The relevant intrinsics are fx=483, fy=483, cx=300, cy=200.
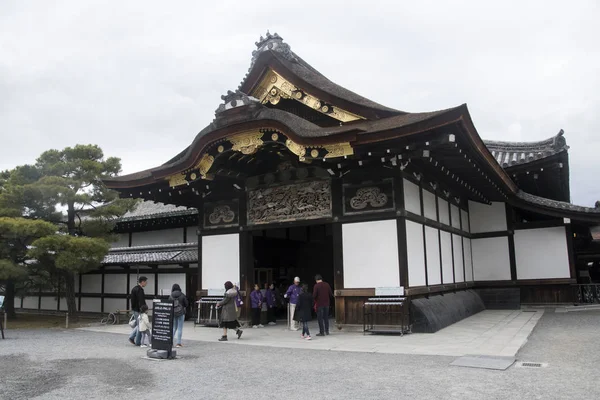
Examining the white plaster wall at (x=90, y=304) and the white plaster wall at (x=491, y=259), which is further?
the white plaster wall at (x=90, y=304)

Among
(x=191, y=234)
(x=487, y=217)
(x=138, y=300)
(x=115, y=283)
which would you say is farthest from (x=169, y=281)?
(x=487, y=217)

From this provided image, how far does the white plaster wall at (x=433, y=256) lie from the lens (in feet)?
46.3

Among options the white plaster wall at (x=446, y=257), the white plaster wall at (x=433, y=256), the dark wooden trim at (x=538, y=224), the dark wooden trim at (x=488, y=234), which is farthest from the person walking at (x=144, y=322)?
the dark wooden trim at (x=538, y=224)

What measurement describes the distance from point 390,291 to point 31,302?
2114 cm

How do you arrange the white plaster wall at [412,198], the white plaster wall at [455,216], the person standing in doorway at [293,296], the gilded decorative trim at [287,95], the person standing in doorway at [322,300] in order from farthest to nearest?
the white plaster wall at [455,216]
the gilded decorative trim at [287,95]
the person standing in doorway at [293,296]
the white plaster wall at [412,198]
the person standing in doorway at [322,300]

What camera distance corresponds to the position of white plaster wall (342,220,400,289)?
12500mm

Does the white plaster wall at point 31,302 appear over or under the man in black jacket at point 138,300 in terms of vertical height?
under

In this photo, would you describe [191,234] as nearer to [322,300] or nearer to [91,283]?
[91,283]

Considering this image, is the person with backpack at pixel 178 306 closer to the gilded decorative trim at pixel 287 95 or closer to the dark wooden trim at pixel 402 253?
the dark wooden trim at pixel 402 253

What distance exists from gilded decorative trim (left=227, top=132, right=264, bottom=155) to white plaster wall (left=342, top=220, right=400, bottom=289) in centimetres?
325

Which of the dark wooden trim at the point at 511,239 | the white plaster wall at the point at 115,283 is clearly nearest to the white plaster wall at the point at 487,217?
the dark wooden trim at the point at 511,239

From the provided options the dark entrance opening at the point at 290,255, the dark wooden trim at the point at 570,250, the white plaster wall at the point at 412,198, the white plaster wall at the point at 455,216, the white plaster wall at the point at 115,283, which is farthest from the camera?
the white plaster wall at the point at 115,283

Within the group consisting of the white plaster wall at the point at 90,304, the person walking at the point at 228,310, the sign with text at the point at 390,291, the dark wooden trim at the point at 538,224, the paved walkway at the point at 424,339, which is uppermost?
the dark wooden trim at the point at 538,224

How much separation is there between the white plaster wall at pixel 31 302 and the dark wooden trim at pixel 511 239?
22.7 metres
